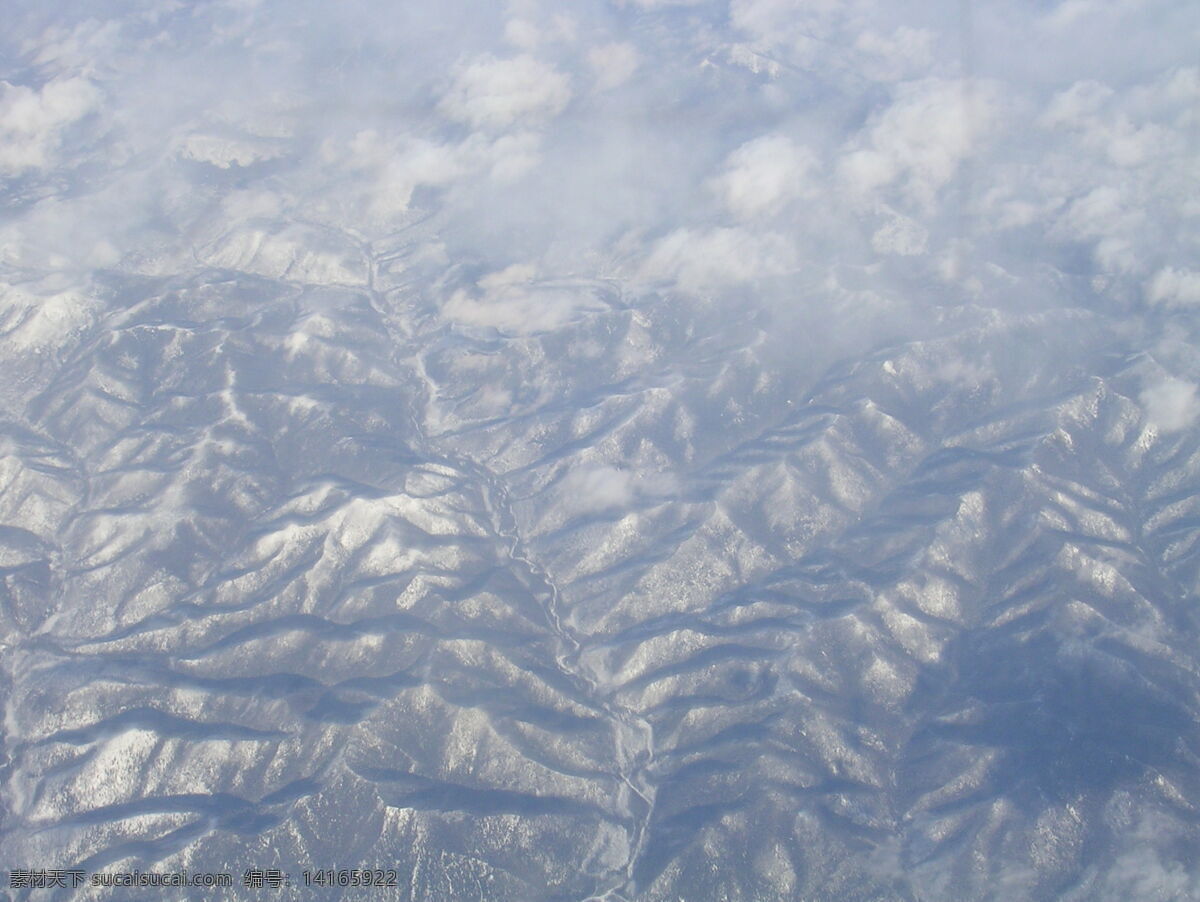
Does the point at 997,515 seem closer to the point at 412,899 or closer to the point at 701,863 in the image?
the point at 701,863

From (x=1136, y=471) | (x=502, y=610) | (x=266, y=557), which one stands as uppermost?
(x=266, y=557)

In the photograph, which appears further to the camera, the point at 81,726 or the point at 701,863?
the point at 81,726

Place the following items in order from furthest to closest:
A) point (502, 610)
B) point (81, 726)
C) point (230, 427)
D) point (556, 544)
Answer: point (230, 427) → point (556, 544) → point (502, 610) → point (81, 726)

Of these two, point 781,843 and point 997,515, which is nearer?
point 781,843

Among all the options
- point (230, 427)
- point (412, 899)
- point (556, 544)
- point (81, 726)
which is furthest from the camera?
point (230, 427)

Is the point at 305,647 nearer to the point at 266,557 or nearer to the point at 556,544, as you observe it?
the point at 266,557

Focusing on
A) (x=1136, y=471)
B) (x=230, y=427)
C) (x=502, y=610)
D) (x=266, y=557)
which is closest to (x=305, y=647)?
(x=266, y=557)

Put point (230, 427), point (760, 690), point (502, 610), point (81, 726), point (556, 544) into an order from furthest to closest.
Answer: point (230, 427) < point (556, 544) < point (502, 610) < point (760, 690) < point (81, 726)

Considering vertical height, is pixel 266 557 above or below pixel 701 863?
above

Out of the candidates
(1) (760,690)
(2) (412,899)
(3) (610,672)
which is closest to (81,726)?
(2) (412,899)
